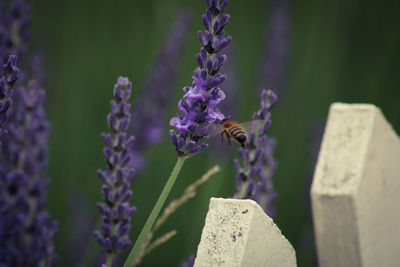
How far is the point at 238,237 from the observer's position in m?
0.62

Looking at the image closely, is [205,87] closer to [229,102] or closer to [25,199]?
[25,199]

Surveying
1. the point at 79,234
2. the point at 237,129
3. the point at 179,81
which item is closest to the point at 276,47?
the point at 179,81

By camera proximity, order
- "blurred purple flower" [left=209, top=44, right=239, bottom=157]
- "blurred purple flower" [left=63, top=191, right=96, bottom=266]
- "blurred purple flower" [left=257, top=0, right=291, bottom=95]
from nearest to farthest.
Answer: "blurred purple flower" [left=63, top=191, right=96, bottom=266] → "blurred purple flower" [left=209, top=44, right=239, bottom=157] → "blurred purple flower" [left=257, top=0, right=291, bottom=95]

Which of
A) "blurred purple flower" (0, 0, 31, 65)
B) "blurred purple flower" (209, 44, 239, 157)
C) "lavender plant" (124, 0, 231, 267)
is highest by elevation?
"blurred purple flower" (0, 0, 31, 65)

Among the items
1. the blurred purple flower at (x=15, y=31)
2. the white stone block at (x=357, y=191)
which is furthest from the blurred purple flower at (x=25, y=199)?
the white stone block at (x=357, y=191)

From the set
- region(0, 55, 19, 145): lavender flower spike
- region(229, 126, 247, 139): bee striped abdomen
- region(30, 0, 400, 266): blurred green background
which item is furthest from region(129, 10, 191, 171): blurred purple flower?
region(0, 55, 19, 145): lavender flower spike

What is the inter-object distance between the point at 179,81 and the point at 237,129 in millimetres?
1463

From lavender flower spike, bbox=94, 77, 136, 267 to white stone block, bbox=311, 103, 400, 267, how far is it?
0.30 m

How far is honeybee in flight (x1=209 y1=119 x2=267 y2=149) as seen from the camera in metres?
0.79

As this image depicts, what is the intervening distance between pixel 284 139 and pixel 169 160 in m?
0.51

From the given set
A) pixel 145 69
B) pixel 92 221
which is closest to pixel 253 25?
pixel 145 69

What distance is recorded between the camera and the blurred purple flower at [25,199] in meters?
0.78

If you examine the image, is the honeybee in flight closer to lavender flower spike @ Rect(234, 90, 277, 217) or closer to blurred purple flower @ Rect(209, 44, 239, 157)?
lavender flower spike @ Rect(234, 90, 277, 217)

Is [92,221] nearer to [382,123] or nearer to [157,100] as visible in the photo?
[157,100]
